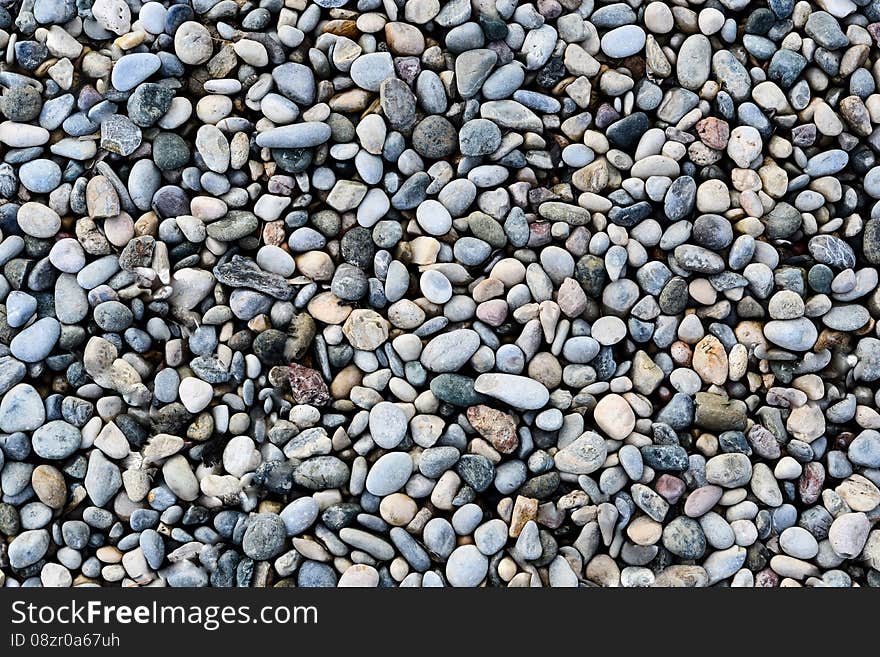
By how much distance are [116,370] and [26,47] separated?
1.82 feet

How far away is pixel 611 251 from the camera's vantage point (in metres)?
1.37

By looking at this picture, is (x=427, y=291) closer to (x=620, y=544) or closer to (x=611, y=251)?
(x=611, y=251)

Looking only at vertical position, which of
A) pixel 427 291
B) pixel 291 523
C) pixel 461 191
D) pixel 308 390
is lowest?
pixel 291 523

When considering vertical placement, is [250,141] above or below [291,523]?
above

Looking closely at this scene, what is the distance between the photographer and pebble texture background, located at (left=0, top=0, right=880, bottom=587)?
4.28 ft

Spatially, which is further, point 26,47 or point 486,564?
point 26,47

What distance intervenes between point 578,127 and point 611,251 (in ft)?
0.73

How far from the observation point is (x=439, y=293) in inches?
53.2

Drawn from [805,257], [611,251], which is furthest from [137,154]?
[805,257]

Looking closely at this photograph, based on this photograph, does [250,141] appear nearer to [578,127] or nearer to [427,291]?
[427,291]

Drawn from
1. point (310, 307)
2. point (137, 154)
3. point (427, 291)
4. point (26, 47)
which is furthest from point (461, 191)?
point (26, 47)

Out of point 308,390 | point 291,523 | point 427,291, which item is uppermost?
point 427,291

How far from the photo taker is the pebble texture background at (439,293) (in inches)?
51.4

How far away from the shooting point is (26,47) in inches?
54.8
